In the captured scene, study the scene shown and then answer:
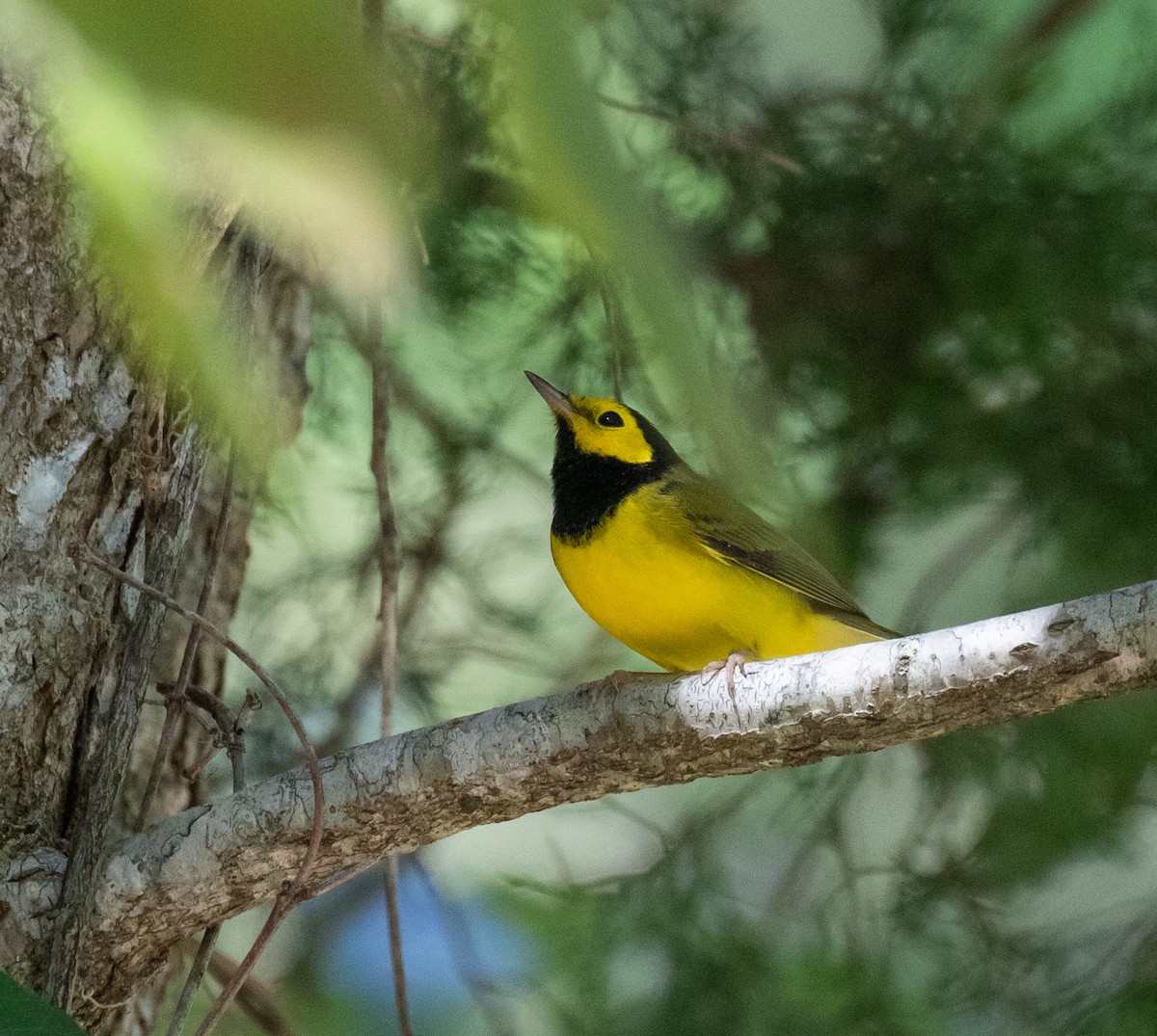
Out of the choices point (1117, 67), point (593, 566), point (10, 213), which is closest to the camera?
point (10, 213)

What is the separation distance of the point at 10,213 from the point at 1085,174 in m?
2.29

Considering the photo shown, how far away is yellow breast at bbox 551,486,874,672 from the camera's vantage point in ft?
8.01

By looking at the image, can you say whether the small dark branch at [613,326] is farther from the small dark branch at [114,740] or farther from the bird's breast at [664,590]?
the small dark branch at [114,740]

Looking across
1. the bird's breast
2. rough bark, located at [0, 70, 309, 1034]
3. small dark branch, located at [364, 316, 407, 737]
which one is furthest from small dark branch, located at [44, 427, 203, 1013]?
the bird's breast

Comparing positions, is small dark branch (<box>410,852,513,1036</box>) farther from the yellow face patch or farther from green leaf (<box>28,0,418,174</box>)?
green leaf (<box>28,0,418,174</box>)

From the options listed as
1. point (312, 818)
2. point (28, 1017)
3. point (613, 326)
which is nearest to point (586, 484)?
point (613, 326)

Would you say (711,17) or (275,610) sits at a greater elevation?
(711,17)

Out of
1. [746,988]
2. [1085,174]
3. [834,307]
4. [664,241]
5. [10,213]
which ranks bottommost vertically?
[664,241]

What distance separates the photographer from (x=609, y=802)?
3.34 metres

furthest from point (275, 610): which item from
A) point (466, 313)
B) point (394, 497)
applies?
point (466, 313)

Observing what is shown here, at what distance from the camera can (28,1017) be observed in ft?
3.59

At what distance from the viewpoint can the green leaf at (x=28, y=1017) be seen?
1.06 m

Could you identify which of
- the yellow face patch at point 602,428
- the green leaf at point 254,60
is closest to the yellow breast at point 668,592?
the yellow face patch at point 602,428

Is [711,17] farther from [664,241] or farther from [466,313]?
[664,241]
